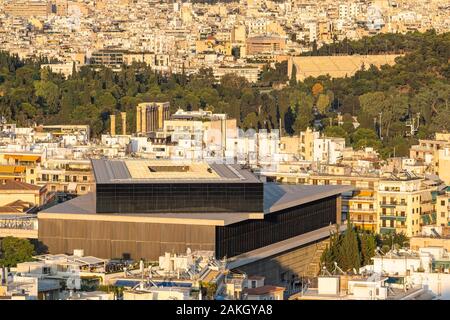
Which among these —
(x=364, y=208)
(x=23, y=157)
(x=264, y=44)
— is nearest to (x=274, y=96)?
(x=23, y=157)

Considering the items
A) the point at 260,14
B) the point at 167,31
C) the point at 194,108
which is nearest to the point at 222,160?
the point at 194,108

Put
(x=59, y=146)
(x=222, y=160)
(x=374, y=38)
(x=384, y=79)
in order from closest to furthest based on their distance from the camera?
(x=222, y=160), (x=59, y=146), (x=384, y=79), (x=374, y=38)

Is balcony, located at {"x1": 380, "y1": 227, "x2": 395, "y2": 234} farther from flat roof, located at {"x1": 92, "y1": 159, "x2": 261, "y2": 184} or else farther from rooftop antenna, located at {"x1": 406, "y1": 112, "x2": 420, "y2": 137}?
rooftop antenna, located at {"x1": 406, "y1": 112, "x2": 420, "y2": 137}

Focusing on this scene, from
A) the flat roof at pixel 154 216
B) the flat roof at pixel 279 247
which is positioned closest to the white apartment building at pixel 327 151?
the flat roof at pixel 279 247

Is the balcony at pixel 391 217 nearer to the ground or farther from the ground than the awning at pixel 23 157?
nearer to the ground

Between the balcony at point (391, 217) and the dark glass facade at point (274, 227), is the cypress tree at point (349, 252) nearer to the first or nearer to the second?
the dark glass facade at point (274, 227)

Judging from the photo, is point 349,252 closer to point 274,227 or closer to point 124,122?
point 274,227

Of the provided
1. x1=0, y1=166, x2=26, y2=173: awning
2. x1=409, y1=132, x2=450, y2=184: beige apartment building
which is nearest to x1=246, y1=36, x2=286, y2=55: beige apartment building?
x1=409, y1=132, x2=450, y2=184: beige apartment building
